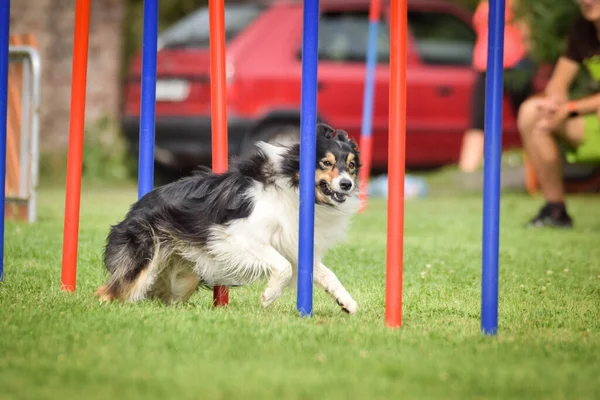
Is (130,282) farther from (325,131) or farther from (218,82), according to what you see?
(325,131)

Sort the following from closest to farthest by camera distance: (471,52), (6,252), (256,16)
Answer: (6,252) < (256,16) < (471,52)

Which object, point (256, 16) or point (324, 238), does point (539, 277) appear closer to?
point (324, 238)

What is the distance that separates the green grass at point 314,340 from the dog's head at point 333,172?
0.55m

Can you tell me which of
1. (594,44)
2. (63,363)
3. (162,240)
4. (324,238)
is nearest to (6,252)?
(162,240)

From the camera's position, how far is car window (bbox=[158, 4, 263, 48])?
11.2 meters

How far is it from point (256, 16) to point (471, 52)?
284 cm

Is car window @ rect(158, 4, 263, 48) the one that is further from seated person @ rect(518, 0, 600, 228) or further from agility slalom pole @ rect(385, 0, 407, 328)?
agility slalom pole @ rect(385, 0, 407, 328)

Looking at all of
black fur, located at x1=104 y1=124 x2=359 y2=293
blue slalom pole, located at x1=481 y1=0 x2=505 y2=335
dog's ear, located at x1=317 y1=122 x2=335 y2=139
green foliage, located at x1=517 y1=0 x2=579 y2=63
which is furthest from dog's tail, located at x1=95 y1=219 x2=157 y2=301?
green foliage, located at x1=517 y1=0 x2=579 y2=63

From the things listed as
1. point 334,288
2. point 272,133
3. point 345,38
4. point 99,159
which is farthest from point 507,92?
point 334,288

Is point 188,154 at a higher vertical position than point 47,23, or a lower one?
lower

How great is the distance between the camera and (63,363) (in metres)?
3.37

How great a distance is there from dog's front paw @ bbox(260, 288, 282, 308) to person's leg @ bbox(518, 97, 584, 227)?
4664 mm

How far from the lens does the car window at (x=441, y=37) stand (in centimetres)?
1211

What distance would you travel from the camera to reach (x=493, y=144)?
12.8 ft
